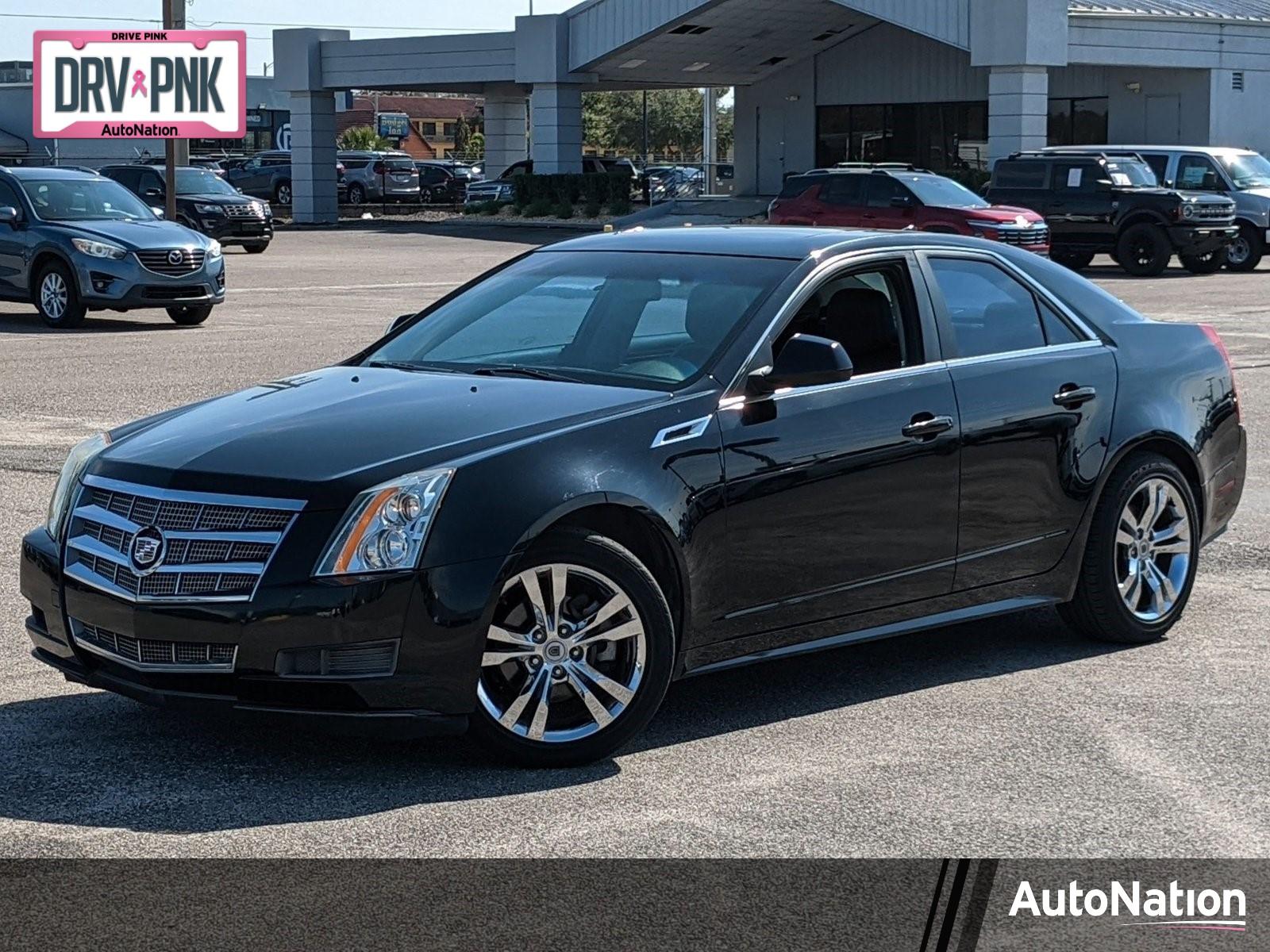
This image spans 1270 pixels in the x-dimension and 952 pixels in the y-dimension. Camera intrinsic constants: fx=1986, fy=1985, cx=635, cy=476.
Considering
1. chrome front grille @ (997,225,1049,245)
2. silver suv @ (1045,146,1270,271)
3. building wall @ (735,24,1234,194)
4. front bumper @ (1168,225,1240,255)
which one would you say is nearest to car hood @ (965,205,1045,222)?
chrome front grille @ (997,225,1049,245)

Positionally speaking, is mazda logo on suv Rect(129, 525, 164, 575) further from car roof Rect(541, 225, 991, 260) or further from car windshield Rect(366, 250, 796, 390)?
car roof Rect(541, 225, 991, 260)

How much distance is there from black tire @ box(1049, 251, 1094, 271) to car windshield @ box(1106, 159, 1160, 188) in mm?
1364

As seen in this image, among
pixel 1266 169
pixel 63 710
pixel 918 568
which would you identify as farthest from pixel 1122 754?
pixel 1266 169

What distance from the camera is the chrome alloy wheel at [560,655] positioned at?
5.49m

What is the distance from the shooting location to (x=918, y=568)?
651cm

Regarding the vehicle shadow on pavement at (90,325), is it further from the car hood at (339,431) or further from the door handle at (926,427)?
the door handle at (926,427)

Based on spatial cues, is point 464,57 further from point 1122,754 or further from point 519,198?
point 1122,754

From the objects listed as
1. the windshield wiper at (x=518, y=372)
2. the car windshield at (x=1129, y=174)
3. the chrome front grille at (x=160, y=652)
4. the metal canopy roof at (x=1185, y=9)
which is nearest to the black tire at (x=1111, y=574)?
the windshield wiper at (x=518, y=372)

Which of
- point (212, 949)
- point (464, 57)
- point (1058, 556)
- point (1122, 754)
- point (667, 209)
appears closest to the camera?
point (212, 949)

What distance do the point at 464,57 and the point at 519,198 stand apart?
4.49 metres

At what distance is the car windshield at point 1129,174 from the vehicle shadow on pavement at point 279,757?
25307mm

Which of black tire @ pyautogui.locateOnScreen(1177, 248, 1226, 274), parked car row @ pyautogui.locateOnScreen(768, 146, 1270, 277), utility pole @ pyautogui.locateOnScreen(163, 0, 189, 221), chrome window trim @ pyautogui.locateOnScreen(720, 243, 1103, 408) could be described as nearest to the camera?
chrome window trim @ pyautogui.locateOnScreen(720, 243, 1103, 408)

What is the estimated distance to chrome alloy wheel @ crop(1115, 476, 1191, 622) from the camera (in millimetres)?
7242

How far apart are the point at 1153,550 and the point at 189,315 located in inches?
639
